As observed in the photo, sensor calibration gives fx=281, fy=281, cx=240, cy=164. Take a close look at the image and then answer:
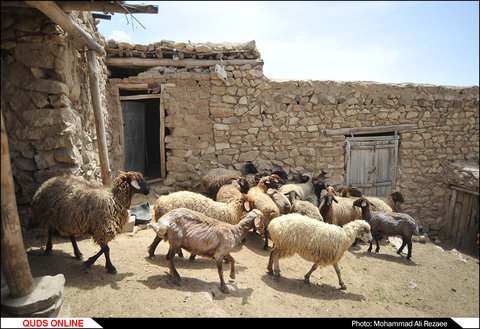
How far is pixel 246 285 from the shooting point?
4.39m

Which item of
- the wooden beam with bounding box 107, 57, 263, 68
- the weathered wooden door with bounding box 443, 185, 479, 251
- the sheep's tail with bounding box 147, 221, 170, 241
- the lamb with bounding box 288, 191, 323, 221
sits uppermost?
the wooden beam with bounding box 107, 57, 263, 68

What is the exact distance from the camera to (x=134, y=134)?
947 cm

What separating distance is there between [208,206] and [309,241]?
196cm

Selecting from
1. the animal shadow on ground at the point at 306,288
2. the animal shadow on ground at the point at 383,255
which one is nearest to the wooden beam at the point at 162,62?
the animal shadow on ground at the point at 383,255

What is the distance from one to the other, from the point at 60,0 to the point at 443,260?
9385 mm

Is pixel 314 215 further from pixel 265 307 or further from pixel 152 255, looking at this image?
pixel 152 255

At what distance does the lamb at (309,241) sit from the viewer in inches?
186

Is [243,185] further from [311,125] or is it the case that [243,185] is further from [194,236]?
[311,125]

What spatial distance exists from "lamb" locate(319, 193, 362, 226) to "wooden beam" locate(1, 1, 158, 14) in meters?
5.25

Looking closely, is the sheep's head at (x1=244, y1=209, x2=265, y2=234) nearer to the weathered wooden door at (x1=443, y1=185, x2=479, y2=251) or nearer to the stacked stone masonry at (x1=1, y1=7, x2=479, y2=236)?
the stacked stone masonry at (x1=1, y1=7, x2=479, y2=236)

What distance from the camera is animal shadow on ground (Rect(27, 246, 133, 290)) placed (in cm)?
379

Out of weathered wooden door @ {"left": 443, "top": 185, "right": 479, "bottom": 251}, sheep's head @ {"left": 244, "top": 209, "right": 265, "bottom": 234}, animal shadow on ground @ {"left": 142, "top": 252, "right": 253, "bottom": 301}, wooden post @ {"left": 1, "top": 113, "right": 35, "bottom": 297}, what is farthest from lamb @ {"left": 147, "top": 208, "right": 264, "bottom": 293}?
weathered wooden door @ {"left": 443, "top": 185, "right": 479, "bottom": 251}

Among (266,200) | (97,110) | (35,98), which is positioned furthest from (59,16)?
(266,200)

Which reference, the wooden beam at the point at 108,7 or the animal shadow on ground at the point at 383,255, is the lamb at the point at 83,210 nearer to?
the wooden beam at the point at 108,7
